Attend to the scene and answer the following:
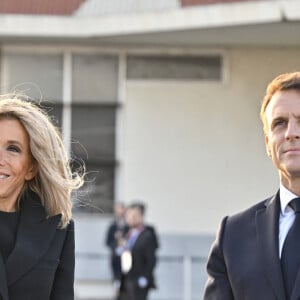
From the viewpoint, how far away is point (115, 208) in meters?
16.3

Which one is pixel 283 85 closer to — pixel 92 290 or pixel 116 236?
pixel 116 236

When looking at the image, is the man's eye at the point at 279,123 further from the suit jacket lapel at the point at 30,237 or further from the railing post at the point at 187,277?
the railing post at the point at 187,277

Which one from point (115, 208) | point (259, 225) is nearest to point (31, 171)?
point (259, 225)

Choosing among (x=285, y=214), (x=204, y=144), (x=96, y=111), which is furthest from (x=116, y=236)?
(x=285, y=214)

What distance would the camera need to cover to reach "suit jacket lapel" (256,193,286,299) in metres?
4.68

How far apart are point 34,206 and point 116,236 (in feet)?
34.4

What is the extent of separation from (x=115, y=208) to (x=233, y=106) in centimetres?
227

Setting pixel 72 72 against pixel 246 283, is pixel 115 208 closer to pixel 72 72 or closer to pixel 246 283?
pixel 72 72

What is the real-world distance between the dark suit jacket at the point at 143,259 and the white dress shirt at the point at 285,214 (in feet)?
28.7

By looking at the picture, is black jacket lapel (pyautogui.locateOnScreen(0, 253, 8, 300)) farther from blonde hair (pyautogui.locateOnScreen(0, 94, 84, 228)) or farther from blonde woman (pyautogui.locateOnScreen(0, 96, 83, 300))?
blonde hair (pyautogui.locateOnScreen(0, 94, 84, 228))

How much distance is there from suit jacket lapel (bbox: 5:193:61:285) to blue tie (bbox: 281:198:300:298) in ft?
3.38

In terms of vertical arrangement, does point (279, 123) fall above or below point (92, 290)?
above

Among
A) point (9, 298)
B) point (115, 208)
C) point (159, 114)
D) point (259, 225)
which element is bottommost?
point (9, 298)

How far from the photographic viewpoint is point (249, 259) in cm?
484
